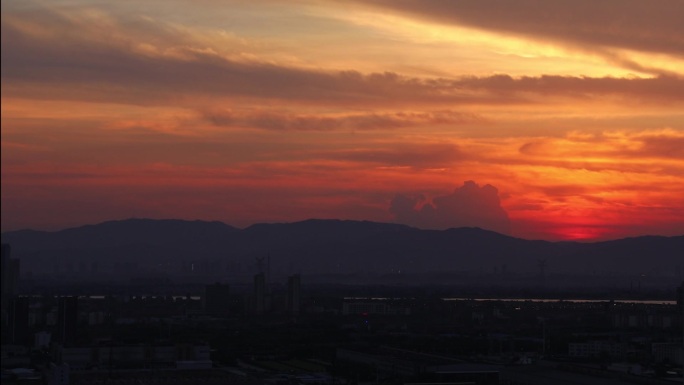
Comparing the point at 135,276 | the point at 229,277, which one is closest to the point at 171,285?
the point at 135,276

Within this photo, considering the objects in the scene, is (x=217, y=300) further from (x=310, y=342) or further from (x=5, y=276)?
(x=5, y=276)

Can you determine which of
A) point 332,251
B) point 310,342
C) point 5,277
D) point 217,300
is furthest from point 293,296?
point 332,251

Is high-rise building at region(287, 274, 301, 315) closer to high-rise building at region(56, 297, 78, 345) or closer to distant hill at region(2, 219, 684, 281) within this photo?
high-rise building at region(56, 297, 78, 345)

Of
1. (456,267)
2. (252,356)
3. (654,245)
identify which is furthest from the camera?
(456,267)

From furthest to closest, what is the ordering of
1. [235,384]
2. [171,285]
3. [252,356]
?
[171,285] < [252,356] < [235,384]

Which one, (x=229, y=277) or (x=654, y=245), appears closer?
(x=229, y=277)

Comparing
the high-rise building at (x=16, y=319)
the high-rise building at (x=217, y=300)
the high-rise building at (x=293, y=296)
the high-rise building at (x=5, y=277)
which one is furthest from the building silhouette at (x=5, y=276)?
the high-rise building at (x=293, y=296)

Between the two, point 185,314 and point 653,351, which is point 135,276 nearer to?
point 185,314
